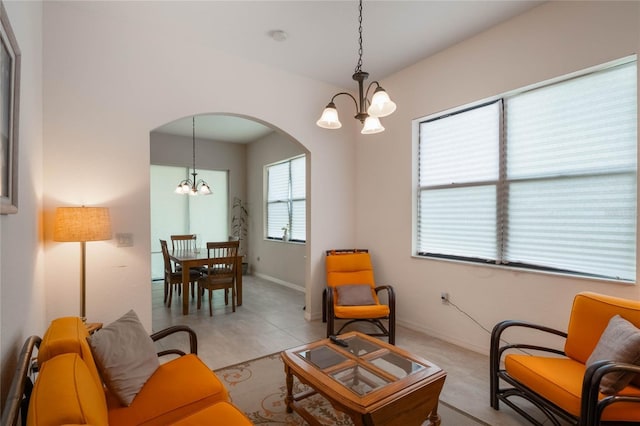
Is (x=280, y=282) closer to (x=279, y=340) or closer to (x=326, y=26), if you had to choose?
(x=279, y=340)

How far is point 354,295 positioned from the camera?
349 cm

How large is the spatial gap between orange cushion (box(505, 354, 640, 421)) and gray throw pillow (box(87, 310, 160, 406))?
2.28 meters

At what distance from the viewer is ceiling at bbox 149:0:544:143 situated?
2.69m

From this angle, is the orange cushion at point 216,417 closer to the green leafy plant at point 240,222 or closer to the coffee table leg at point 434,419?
the coffee table leg at point 434,419

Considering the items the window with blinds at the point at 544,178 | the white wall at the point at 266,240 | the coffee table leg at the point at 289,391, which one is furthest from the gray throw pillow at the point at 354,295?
the white wall at the point at 266,240

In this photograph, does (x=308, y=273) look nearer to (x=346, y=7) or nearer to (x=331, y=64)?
(x=331, y=64)

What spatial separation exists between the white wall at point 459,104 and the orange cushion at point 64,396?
3.12 m

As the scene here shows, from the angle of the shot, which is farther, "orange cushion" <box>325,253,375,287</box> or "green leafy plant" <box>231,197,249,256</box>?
"green leafy plant" <box>231,197,249,256</box>

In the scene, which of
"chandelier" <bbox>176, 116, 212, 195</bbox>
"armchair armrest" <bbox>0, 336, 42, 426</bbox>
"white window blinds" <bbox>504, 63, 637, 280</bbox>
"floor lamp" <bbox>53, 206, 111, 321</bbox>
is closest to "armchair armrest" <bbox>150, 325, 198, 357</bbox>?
"armchair armrest" <bbox>0, 336, 42, 426</bbox>

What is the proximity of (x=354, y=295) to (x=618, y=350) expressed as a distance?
2.19 m

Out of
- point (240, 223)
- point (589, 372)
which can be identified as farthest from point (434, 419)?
point (240, 223)

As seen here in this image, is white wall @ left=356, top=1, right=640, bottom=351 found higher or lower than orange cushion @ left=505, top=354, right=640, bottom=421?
higher

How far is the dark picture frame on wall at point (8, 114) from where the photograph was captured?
139 centimetres

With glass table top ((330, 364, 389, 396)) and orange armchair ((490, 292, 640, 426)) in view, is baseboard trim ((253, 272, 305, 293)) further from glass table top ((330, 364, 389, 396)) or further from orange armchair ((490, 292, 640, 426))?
orange armchair ((490, 292, 640, 426))
